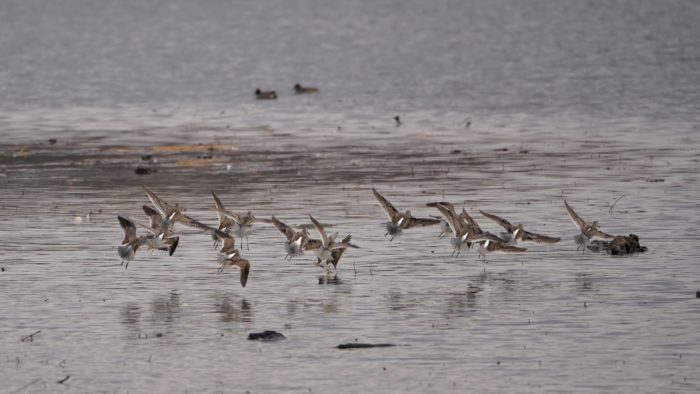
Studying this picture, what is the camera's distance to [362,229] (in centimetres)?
2400

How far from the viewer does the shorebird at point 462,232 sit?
69.1 ft

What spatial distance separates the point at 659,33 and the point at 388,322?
71362 mm

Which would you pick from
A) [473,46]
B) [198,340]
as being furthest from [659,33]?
[198,340]

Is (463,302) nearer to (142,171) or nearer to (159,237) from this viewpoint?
(159,237)

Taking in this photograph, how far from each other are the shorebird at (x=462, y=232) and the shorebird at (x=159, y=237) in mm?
3670

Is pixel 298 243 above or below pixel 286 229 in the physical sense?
below

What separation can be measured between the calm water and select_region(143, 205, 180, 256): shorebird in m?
0.31

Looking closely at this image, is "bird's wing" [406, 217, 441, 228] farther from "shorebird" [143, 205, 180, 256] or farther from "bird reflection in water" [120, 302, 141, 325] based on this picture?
"bird reflection in water" [120, 302, 141, 325]

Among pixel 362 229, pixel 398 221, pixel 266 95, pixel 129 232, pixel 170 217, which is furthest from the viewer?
pixel 266 95

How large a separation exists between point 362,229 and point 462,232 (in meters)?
3.11

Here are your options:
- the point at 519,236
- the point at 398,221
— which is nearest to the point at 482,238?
Result: the point at 519,236

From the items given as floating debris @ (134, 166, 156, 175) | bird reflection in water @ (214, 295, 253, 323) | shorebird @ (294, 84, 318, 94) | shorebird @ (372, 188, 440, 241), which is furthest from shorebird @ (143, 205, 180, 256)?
shorebird @ (294, 84, 318, 94)

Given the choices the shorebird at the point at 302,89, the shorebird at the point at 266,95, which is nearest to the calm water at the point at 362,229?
the shorebird at the point at 266,95

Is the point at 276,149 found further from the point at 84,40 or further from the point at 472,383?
the point at 84,40
